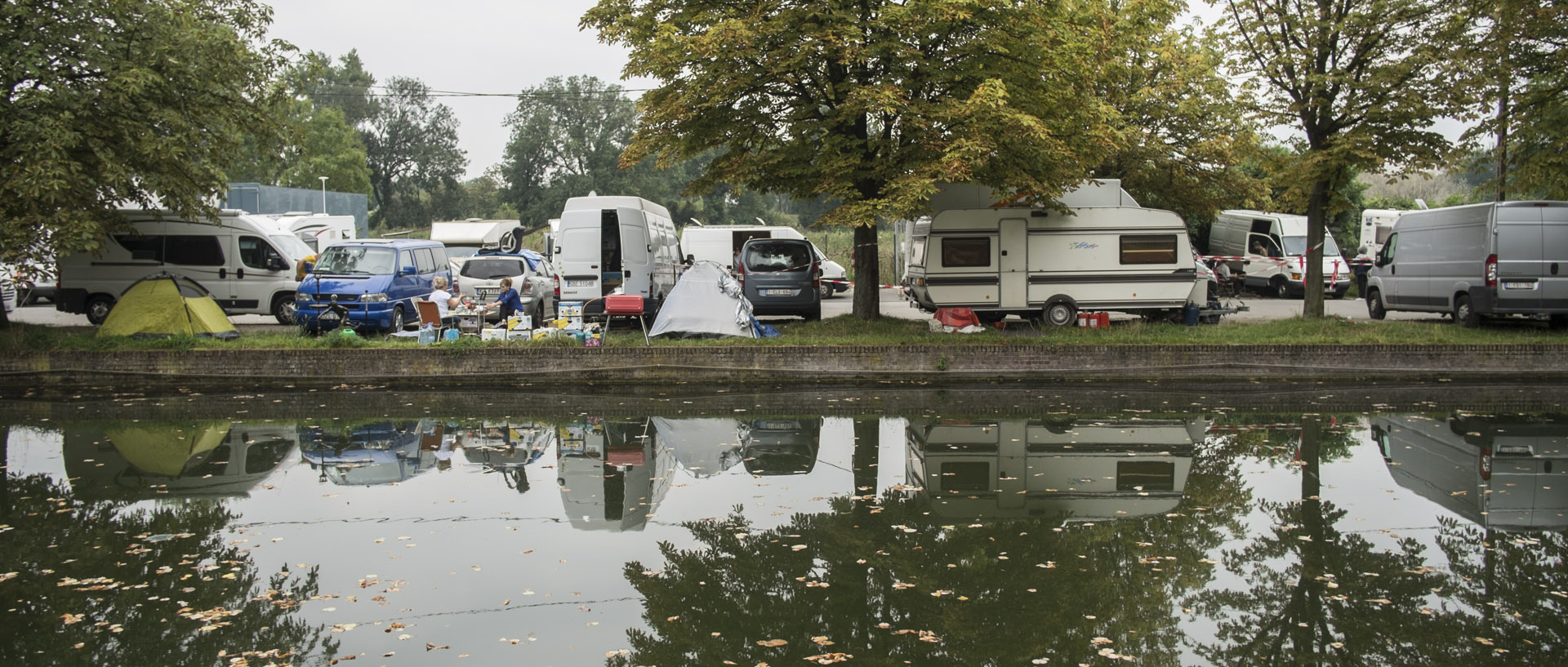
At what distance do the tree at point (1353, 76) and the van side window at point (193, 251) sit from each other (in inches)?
714

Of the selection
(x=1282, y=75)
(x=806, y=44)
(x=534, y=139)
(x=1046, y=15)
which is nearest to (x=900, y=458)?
(x=806, y=44)

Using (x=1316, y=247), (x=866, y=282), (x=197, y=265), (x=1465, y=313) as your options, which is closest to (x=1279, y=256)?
(x=1316, y=247)

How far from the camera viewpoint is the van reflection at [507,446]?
912cm

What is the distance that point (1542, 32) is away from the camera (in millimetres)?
16734

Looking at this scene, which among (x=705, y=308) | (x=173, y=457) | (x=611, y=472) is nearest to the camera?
(x=611, y=472)

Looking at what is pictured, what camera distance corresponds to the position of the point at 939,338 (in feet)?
54.2

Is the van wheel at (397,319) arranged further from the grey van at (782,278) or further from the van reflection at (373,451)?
the van reflection at (373,451)

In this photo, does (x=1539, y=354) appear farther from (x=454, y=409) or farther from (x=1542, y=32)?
(x=454, y=409)

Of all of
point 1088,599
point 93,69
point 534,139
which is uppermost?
point 534,139

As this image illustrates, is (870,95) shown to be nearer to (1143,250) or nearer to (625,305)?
(625,305)

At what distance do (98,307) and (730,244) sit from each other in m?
17.6

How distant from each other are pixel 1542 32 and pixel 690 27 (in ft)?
43.2

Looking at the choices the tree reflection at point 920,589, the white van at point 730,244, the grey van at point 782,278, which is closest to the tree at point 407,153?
the white van at point 730,244

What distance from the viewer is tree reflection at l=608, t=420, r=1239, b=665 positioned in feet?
16.9
